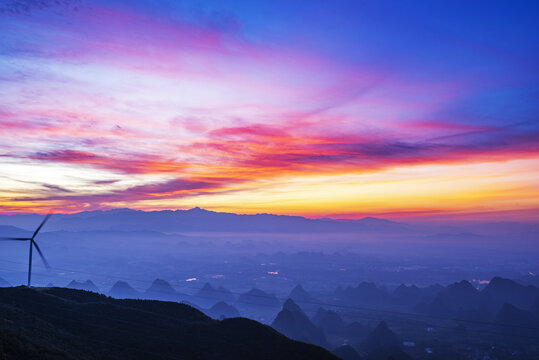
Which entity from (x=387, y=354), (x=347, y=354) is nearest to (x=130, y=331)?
(x=347, y=354)

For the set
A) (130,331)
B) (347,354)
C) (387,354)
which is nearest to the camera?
(130,331)

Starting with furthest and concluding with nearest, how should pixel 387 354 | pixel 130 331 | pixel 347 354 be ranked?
pixel 387 354 < pixel 347 354 < pixel 130 331

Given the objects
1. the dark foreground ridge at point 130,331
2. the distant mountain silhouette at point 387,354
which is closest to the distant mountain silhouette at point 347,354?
the distant mountain silhouette at point 387,354

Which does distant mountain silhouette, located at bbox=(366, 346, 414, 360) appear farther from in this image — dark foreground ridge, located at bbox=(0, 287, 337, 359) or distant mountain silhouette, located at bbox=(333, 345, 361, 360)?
dark foreground ridge, located at bbox=(0, 287, 337, 359)

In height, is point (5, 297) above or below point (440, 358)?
above

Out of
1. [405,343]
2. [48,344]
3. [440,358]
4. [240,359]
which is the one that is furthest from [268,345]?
[405,343]

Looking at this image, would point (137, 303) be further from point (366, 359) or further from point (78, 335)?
point (366, 359)

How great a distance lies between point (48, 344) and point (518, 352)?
22767 cm

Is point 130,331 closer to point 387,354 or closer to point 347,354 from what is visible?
point 347,354

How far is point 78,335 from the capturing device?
57531 millimetres

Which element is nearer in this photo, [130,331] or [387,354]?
[130,331]

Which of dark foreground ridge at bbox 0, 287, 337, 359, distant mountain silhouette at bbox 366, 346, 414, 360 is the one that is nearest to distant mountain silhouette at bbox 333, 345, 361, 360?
distant mountain silhouette at bbox 366, 346, 414, 360

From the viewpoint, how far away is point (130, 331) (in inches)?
2475

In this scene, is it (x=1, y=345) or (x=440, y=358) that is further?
(x=440, y=358)
